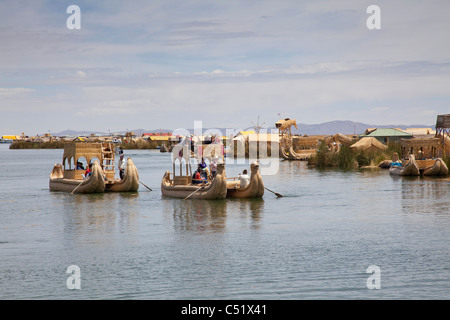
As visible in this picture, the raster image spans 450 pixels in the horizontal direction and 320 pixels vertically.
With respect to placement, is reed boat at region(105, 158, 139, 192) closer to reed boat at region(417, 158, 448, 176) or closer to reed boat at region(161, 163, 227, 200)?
reed boat at region(161, 163, 227, 200)

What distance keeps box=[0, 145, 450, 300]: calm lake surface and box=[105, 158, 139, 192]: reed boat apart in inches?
42.4

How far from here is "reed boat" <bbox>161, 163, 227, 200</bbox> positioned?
26.3 metres

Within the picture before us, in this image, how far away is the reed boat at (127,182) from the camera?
104 feet

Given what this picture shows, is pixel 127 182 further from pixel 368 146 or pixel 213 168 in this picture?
pixel 368 146

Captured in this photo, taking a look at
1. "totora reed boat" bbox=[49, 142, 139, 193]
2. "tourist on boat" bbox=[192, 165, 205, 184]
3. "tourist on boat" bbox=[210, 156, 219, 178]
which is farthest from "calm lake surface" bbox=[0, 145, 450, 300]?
"tourist on boat" bbox=[210, 156, 219, 178]

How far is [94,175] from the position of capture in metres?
30.6

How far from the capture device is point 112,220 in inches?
912

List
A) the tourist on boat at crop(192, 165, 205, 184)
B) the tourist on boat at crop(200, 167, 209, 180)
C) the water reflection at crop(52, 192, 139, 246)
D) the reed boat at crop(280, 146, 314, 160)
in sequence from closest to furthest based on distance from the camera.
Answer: the water reflection at crop(52, 192, 139, 246)
the tourist on boat at crop(192, 165, 205, 184)
the tourist on boat at crop(200, 167, 209, 180)
the reed boat at crop(280, 146, 314, 160)

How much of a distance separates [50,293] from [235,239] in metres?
6.85

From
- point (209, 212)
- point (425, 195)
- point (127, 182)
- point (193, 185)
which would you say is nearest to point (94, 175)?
point (127, 182)

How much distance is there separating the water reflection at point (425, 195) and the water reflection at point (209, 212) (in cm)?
631

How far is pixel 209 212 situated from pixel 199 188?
2.88 meters
